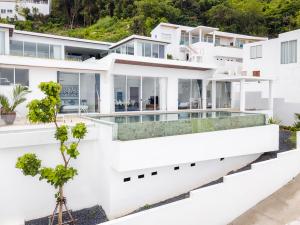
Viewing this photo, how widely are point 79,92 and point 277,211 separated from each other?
12332 mm

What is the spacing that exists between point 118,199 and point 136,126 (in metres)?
3.03

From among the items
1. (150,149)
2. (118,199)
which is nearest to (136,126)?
(150,149)

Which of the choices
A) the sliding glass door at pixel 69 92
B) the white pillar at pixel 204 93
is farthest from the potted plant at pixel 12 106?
the white pillar at pixel 204 93

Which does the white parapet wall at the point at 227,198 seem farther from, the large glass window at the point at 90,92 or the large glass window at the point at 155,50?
the large glass window at the point at 155,50

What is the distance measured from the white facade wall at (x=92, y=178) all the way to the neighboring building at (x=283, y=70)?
1102 centimetres

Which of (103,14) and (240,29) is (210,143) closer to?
(240,29)

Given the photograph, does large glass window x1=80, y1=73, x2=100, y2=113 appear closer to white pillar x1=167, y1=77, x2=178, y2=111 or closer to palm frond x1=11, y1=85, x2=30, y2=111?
palm frond x1=11, y1=85, x2=30, y2=111

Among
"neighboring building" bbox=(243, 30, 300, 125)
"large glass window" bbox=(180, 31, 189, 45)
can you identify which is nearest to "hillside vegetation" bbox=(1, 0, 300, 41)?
Result: "large glass window" bbox=(180, 31, 189, 45)

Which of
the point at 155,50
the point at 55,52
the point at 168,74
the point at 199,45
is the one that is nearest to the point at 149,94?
the point at 168,74

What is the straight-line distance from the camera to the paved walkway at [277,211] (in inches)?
360

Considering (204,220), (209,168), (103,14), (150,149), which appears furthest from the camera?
(103,14)

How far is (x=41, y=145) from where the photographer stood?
979 centimetres

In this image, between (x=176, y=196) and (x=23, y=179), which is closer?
(x=23, y=179)

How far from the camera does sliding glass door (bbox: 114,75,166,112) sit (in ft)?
56.1
